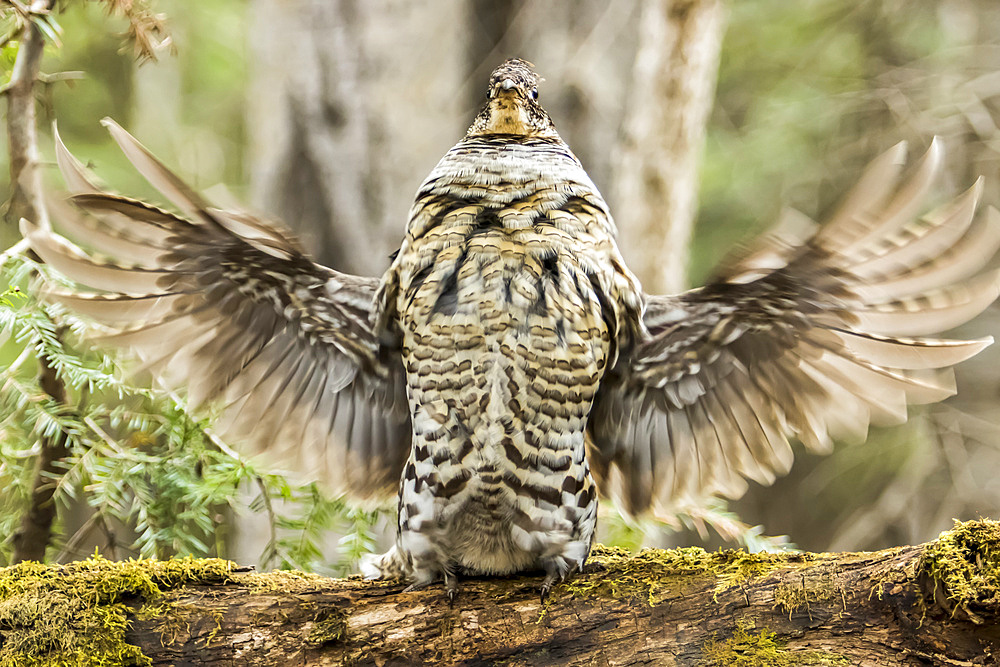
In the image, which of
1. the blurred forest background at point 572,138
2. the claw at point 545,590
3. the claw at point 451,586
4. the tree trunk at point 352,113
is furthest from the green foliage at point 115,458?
the tree trunk at point 352,113

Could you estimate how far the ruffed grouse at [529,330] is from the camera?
2260 mm

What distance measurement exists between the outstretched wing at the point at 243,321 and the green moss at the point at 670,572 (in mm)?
937

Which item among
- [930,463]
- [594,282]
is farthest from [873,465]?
[594,282]

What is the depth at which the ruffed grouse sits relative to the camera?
2.26 meters

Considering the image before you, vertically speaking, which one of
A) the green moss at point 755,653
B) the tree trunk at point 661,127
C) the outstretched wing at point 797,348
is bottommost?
the green moss at point 755,653

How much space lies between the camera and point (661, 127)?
4637 mm

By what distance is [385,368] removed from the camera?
9.05 ft

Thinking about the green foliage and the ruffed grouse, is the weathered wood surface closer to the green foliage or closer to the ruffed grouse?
the ruffed grouse

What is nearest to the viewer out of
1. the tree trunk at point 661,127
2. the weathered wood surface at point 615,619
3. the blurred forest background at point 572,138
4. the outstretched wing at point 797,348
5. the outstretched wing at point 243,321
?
the weathered wood surface at point 615,619

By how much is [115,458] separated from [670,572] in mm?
1817

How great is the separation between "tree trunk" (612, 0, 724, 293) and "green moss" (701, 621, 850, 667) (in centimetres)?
288

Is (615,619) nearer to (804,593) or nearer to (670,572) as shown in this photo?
(670,572)

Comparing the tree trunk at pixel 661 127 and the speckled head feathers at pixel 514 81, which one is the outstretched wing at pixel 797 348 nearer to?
the speckled head feathers at pixel 514 81

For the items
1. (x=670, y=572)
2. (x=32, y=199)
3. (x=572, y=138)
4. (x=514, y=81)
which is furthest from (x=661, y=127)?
(x=32, y=199)
